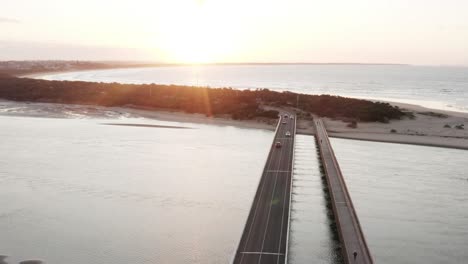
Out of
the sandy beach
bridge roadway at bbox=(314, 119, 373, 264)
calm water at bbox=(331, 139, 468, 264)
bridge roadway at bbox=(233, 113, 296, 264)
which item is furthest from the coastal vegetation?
bridge roadway at bbox=(233, 113, 296, 264)

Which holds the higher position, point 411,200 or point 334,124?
point 334,124

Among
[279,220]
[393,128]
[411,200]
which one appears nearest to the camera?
[279,220]

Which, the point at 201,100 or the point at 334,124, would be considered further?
the point at 201,100

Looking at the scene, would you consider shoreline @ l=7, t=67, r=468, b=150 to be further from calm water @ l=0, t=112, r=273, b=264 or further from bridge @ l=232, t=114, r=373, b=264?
bridge @ l=232, t=114, r=373, b=264

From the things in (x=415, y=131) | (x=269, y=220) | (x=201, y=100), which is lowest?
(x=269, y=220)

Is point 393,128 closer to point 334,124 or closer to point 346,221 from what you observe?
point 334,124

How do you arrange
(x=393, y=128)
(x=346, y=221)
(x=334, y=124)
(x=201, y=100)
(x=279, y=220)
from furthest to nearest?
1. (x=201, y=100)
2. (x=334, y=124)
3. (x=393, y=128)
4. (x=346, y=221)
5. (x=279, y=220)

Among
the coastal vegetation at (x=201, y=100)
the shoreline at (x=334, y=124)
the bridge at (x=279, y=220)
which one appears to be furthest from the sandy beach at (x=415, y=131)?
the bridge at (x=279, y=220)

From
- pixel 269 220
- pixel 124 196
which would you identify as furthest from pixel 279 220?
pixel 124 196
